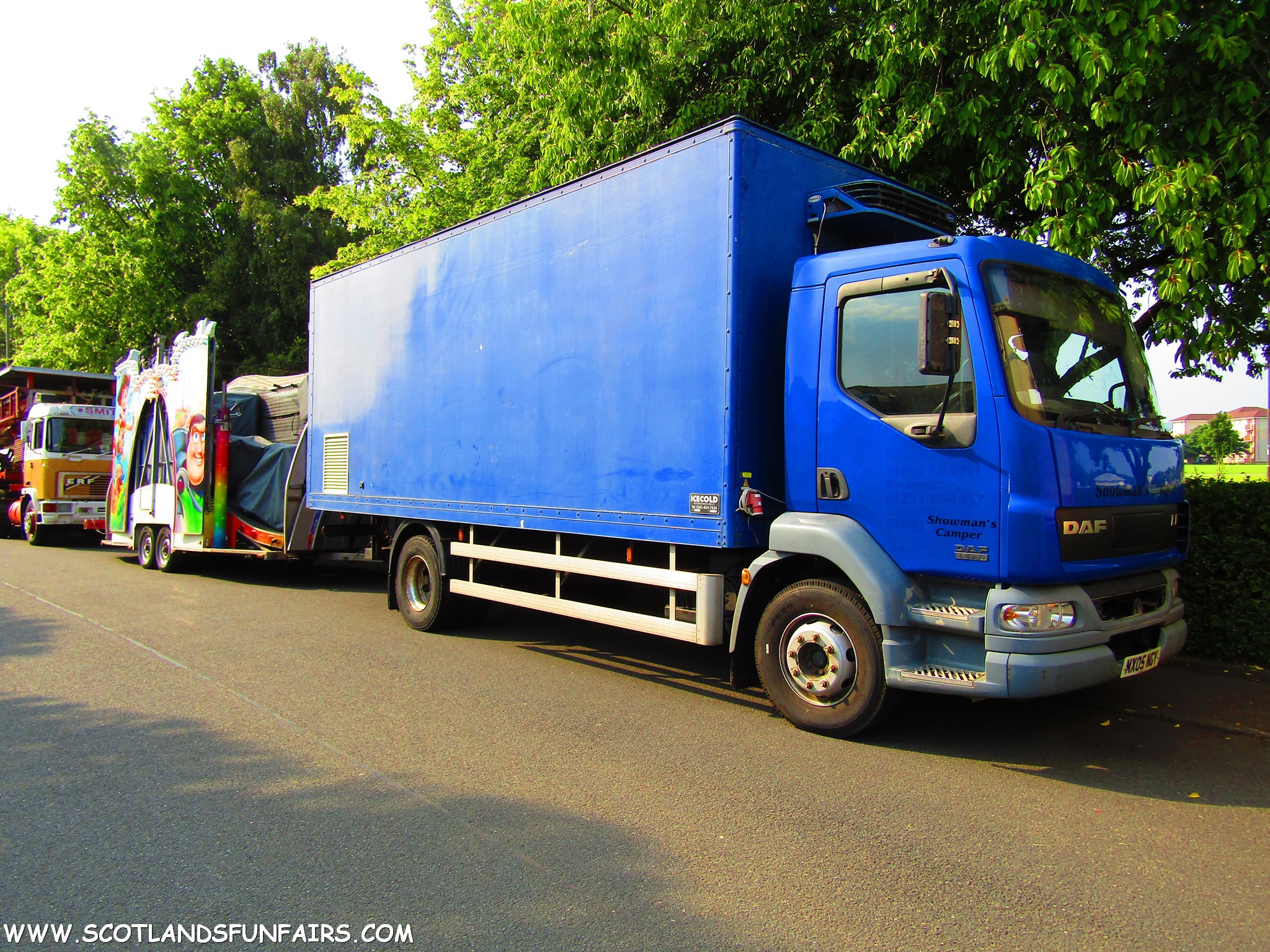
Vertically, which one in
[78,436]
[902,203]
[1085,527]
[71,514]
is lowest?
[71,514]

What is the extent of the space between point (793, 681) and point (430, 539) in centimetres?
429

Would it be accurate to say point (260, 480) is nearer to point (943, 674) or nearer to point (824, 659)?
point (824, 659)

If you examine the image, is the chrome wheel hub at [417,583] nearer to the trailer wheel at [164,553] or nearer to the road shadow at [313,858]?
the road shadow at [313,858]

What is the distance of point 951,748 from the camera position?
192 inches

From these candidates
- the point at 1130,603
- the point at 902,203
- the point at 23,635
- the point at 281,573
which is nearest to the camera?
the point at 1130,603

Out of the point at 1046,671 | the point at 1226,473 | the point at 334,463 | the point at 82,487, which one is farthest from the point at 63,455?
the point at 1226,473

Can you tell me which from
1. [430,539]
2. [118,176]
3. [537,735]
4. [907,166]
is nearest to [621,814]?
[537,735]

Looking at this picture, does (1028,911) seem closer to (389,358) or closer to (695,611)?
(695,611)

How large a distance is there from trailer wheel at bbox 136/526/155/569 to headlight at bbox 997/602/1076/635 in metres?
12.8

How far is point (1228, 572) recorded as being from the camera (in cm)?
659

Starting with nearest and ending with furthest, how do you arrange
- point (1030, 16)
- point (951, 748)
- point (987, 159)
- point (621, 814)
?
point (621, 814), point (951, 748), point (1030, 16), point (987, 159)

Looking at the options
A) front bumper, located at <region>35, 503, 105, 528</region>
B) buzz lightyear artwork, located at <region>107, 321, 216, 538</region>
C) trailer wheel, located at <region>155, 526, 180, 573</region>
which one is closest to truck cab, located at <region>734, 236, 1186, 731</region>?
buzz lightyear artwork, located at <region>107, 321, 216, 538</region>

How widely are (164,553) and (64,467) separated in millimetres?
6644

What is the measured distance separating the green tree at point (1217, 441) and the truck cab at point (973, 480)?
127 cm
